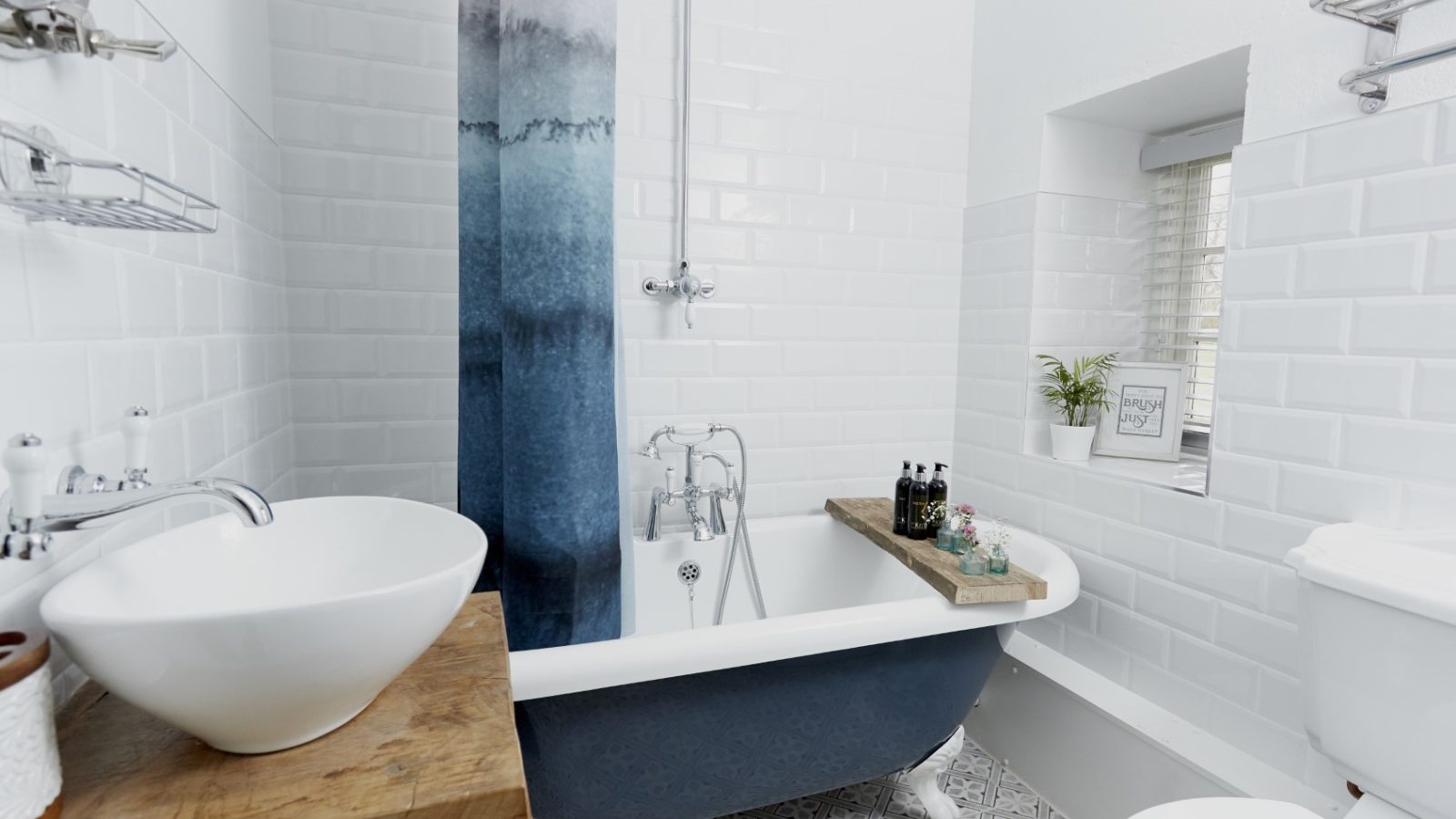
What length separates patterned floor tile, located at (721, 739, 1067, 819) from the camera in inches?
75.6

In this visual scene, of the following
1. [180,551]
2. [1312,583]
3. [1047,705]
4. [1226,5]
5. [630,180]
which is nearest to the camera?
[180,551]

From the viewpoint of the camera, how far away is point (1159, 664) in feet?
6.11

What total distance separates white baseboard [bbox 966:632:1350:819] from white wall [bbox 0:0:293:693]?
210 centimetres

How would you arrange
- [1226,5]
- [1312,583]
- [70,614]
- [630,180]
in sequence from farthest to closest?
1. [630,180]
2. [1226,5]
3. [1312,583]
4. [70,614]

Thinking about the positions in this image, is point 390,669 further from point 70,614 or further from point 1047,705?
point 1047,705

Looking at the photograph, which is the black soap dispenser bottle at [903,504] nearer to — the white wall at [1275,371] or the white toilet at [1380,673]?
the white wall at [1275,371]

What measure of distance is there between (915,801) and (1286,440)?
1334mm

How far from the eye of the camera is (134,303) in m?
0.96

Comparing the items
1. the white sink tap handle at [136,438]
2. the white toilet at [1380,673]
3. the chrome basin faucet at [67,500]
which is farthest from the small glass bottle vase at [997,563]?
the white sink tap handle at [136,438]

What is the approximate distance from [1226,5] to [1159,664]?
167 cm

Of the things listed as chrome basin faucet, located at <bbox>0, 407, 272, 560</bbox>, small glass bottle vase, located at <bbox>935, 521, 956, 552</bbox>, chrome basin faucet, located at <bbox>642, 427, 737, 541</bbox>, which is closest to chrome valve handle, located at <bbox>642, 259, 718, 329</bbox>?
chrome basin faucet, located at <bbox>642, 427, 737, 541</bbox>

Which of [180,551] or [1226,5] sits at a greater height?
[1226,5]

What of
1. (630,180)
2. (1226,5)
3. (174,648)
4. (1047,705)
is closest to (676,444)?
(630,180)

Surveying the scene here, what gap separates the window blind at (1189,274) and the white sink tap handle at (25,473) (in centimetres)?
253
